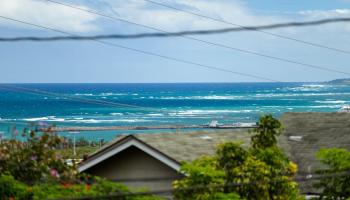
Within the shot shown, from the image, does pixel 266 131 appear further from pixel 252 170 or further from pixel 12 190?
pixel 12 190

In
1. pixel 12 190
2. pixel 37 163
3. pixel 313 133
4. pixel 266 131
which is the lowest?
pixel 12 190

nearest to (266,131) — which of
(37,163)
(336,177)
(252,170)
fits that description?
(252,170)

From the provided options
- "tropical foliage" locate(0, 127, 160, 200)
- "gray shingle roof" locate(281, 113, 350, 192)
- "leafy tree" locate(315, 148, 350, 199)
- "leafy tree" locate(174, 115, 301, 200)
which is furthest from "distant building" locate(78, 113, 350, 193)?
"leafy tree" locate(315, 148, 350, 199)

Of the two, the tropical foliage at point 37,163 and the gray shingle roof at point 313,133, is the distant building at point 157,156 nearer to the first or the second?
the gray shingle roof at point 313,133

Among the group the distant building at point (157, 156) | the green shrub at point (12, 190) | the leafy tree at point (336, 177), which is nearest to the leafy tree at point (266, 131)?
the leafy tree at point (336, 177)

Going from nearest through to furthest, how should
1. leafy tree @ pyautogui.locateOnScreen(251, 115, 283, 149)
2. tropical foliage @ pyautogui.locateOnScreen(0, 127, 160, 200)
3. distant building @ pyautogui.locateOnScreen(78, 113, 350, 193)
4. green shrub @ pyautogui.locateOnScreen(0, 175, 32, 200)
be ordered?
green shrub @ pyautogui.locateOnScreen(0, 175, 32, 200), tropical foliage @ pyautogui.locateOnScreen(0, 127, 160, 200), leafy tree @ pyautogui.locateOnScreen(251, 115, 283, 149), distant building @ pyautogui.locateOnScreen(78, 113, 350, 193)

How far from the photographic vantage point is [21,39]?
402 inches

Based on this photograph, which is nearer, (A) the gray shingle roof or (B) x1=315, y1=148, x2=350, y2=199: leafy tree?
(B) x1=315, y1=148, x2=350, y2=199: leafy tree

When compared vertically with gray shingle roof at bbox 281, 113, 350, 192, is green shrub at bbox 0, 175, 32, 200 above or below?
below

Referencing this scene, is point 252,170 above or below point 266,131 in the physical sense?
below

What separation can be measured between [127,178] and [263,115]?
11.5ft

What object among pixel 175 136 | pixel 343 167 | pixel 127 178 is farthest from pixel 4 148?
pixel 343 167

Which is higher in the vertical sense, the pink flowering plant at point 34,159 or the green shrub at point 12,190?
the pink flowering plant at point 34,159

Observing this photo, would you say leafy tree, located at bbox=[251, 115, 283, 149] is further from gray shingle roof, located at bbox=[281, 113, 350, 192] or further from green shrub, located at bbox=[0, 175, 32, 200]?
green shrub, located at bbox=[0, 175, 32, 200]
